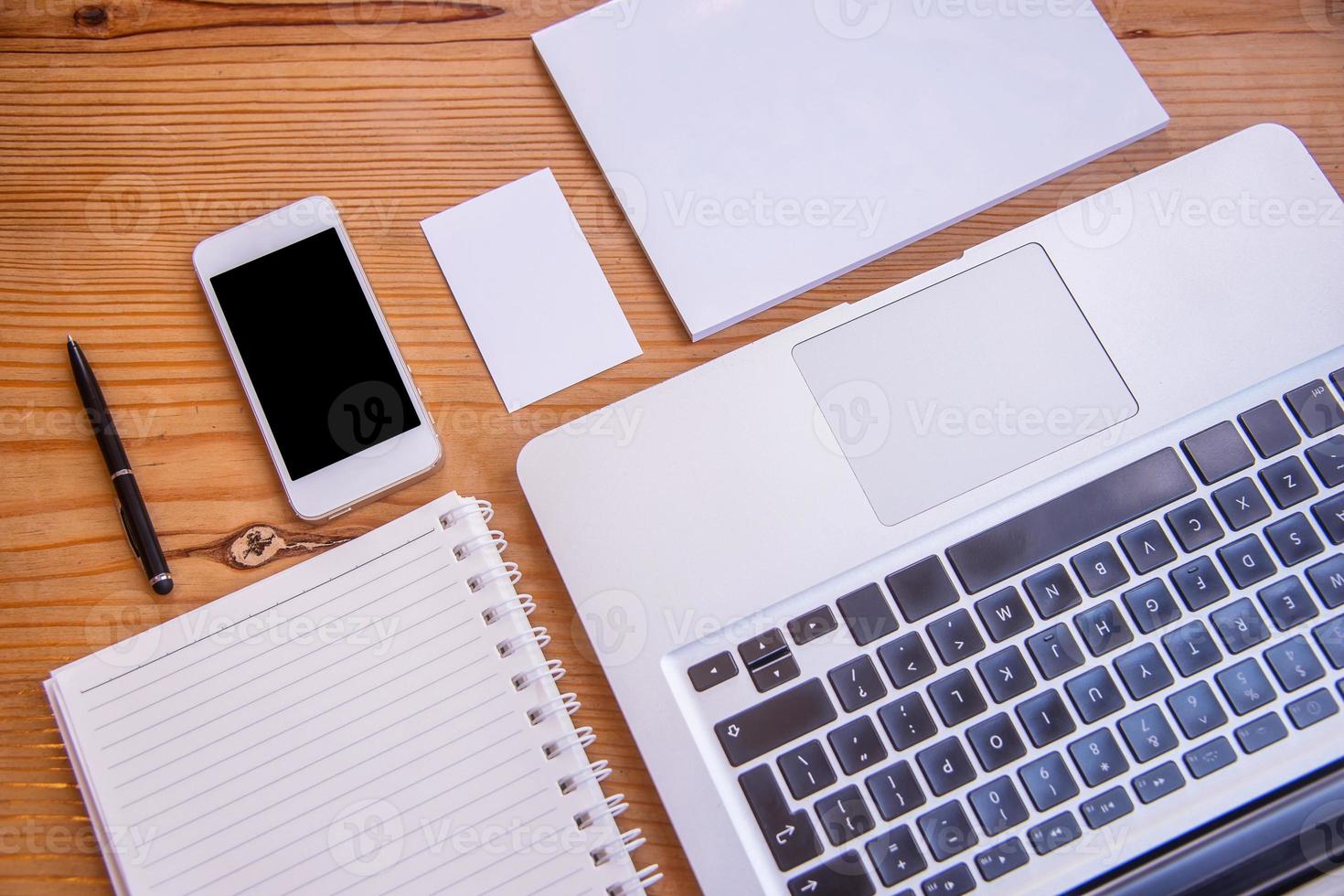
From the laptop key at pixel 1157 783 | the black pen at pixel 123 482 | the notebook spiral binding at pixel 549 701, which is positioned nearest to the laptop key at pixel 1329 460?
the laptop key at pixel 1157 783

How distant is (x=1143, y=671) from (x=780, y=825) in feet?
0.81

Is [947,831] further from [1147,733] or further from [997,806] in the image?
[1147,733]

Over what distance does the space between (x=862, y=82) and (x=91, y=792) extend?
2.36 feet

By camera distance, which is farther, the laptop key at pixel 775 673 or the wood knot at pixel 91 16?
the wood knot at pixel 91 16

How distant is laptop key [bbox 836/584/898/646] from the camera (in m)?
0.60

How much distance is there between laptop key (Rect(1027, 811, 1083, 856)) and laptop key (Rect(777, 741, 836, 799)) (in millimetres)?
125

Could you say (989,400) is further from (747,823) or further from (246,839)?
(246,839)

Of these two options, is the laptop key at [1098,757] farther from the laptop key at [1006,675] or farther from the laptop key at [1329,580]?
the laptop key at [1329,580]

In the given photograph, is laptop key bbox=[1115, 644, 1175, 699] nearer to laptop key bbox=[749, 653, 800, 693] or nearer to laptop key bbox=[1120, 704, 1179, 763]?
laptop key bbox=[1120, 704, 1179, 763]

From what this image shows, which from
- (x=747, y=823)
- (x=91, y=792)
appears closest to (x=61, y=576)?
(x=91, y=792)

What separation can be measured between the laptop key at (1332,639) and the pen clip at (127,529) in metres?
0.78

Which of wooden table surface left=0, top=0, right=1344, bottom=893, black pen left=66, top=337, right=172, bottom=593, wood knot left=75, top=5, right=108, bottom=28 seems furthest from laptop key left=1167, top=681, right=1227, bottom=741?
wood knot left=75, top=5, right=108, bottom=28

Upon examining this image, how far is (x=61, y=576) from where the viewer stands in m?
0.66

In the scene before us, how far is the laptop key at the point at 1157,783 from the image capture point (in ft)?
1.89
